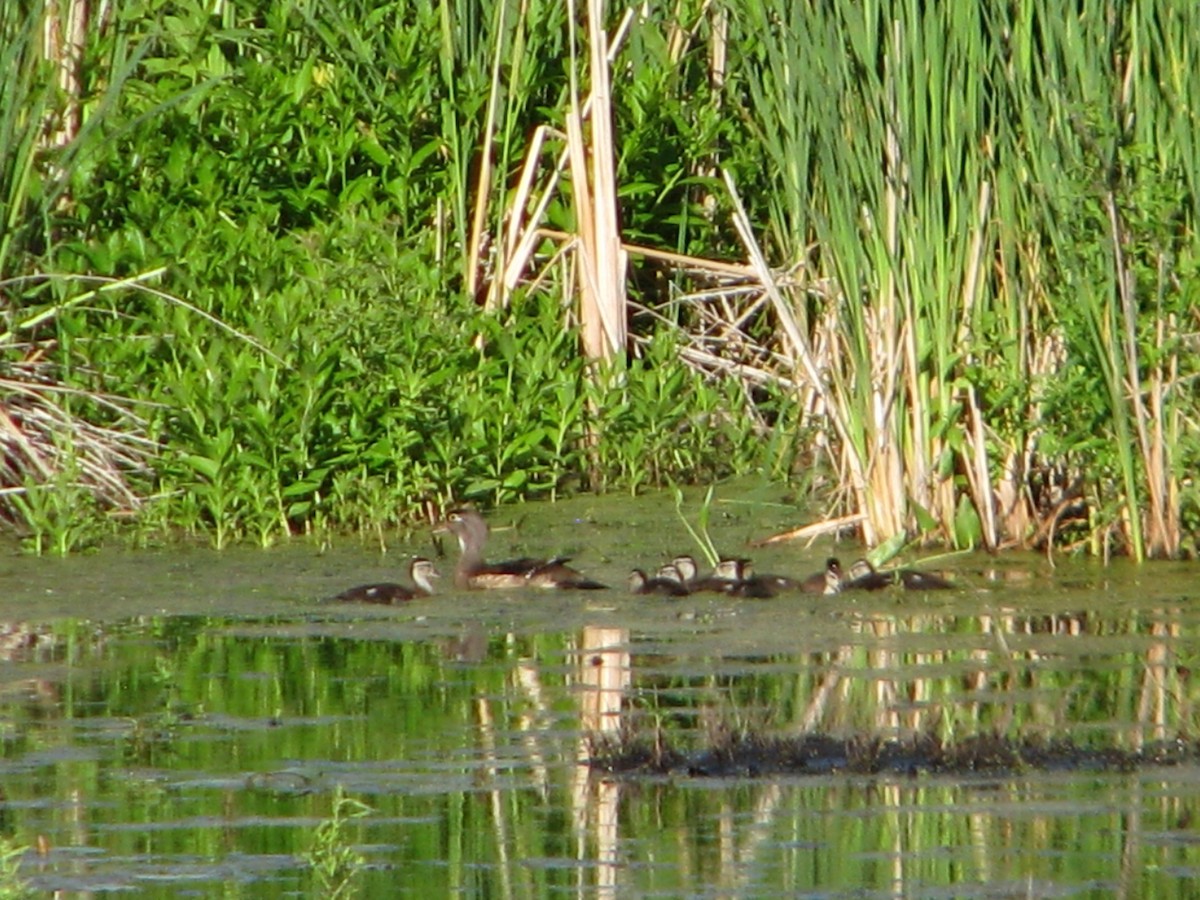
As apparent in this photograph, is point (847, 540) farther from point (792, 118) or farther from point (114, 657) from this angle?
point (114, 657)

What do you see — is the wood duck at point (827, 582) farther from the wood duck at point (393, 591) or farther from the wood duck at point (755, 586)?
the wood duck at point (393, 591)

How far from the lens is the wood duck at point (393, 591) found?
32.2ft

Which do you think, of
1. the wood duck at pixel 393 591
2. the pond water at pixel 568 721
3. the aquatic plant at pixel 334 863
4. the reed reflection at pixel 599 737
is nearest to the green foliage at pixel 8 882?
the pond water at pixel 568 721

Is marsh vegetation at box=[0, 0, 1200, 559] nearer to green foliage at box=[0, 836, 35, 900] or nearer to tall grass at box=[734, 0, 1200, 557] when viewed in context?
tall grass at box=[734, 0, 1200, 557]

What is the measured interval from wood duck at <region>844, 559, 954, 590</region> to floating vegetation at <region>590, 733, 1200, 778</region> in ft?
10.3

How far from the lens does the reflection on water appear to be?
576cm

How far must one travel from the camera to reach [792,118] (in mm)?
10547

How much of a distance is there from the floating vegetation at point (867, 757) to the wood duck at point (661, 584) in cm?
320

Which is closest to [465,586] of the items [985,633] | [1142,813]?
[985,633]

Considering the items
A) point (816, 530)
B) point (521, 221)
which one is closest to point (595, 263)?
point (521, 221)

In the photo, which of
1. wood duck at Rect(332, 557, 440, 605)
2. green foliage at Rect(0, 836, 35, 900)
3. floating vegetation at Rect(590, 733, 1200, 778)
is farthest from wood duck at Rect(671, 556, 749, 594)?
green foliage at Rect(0, 836, 35, 900)

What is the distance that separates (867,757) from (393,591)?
11.6ft

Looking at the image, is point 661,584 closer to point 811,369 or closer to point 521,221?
point 811,369

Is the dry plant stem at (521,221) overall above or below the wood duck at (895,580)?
above
